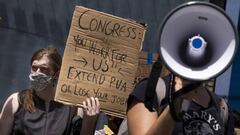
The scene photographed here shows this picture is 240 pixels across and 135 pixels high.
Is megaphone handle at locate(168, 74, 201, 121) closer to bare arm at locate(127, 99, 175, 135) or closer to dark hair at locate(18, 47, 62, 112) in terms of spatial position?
bare arm at locate(127, 99, 175, 135)

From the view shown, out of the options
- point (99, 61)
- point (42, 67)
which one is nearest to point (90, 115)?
point (99, 61)

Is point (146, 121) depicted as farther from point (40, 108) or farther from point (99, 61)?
point (40, 108)

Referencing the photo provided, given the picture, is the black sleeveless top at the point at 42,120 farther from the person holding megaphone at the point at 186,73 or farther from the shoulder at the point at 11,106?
the person holding megaphone at the point at 186,73

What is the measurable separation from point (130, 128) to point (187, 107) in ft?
0.79

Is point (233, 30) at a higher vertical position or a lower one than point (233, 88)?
higher

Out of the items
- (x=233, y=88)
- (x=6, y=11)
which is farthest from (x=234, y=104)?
(x=6, y=11)

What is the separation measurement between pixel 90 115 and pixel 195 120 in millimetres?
1220

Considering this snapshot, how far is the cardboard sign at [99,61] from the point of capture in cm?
350

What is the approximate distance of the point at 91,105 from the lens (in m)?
3.47

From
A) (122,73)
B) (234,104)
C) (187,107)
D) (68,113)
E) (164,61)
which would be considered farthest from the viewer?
(234,104)

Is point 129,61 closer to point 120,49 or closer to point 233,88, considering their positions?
point 120,49

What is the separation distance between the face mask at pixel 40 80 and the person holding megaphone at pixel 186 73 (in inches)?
60.7

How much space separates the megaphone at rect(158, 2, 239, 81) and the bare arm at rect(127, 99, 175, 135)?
0.59 feet

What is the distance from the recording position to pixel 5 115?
3.81m
